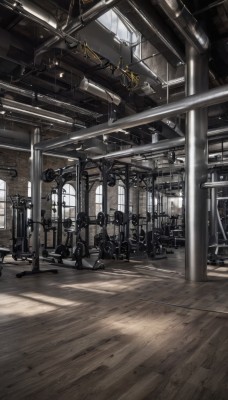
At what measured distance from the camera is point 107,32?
15.0ft

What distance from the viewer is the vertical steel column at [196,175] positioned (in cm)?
A: 515

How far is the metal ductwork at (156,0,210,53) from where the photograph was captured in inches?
142

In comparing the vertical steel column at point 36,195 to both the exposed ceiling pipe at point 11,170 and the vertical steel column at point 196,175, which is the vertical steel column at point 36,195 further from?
the exposed ceiling pipe at point 11,170

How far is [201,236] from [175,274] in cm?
123

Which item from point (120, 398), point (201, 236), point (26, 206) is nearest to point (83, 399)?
point (120, 398)

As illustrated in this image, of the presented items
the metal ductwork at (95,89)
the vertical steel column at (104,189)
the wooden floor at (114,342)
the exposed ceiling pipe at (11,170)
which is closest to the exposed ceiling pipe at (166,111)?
the metal ductwork at (95,89)

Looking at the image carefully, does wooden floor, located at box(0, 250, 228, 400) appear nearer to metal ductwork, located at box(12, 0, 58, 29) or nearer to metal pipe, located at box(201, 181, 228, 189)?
metal pipe, located at box(201, 181, 228, 189)

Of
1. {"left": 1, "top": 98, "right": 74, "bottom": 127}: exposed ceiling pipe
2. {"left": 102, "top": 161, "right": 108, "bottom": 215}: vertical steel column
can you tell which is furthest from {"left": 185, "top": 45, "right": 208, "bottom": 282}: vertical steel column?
{"left": 1, "top": 98, "right": 74, "bottom": 127}: exposed ceiling pipe

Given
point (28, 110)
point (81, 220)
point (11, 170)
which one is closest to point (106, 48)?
point (28, 110)

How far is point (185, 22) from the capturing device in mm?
3965

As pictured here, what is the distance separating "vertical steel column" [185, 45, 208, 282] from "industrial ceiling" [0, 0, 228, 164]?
1.27 ft

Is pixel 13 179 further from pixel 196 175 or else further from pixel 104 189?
pixel 196 175

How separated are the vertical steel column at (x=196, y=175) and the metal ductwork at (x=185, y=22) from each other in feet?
1.15

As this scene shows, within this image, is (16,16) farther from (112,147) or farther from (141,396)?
(112,147)
